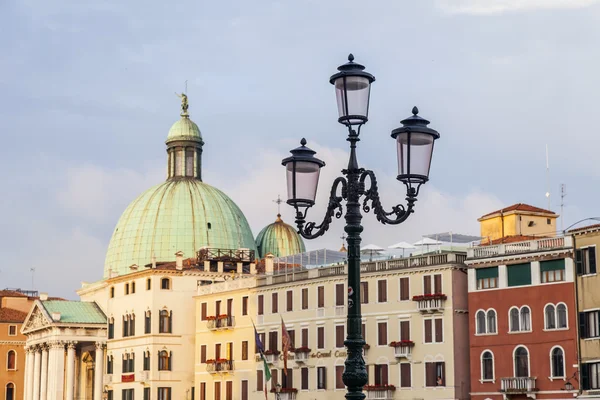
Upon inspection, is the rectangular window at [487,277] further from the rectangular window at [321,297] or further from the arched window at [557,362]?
the rectangular window at [321,297]

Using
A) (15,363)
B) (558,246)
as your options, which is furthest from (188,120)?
(558,246)

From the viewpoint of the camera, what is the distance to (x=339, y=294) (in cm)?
7181

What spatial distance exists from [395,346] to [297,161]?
47.0 metres

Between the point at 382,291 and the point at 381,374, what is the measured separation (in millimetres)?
4976

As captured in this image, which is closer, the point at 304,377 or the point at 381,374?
the point at 381,374

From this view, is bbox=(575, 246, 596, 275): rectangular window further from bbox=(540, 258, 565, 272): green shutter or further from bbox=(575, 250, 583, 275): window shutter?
bbox=(540, 258, 565, 272): green shutter

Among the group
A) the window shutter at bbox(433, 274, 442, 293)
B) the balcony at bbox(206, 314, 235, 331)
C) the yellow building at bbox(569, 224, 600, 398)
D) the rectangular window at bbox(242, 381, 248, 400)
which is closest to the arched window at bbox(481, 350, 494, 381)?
the window shutter at bbox(433, 274, 442, 293)

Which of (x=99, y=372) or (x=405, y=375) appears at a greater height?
(x=99, y=372)

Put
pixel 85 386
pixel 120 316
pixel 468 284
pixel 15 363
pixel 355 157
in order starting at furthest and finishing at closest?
pixel 15 363 < pixel 85 386 < pixel 120 316 < pixel 468 284 < pixel 355 157

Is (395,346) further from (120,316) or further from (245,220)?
(245,220)

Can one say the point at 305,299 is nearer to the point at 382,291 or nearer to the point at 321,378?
the point at 321,378

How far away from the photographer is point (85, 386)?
10762cm

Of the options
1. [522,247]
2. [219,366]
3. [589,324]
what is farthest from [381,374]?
[219,366]

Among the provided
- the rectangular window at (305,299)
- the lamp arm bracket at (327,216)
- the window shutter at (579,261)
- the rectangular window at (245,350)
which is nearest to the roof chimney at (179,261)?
the rectangular window at (245,350)
